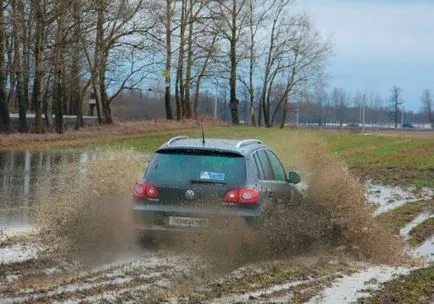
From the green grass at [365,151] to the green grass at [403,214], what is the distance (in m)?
2.51

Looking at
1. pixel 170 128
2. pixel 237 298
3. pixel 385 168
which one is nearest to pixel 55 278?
pixel 237 298

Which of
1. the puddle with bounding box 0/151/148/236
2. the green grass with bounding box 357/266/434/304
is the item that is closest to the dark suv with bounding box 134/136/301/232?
the green grass with bounding box 357/266/434/304

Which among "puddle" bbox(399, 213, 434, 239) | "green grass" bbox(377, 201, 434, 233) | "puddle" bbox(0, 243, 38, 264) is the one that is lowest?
"puddle" bbox(399, 213, 434, 239)

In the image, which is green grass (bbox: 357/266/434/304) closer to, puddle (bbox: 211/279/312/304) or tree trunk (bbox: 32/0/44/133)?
puddle (bbox: 211/279/312/304)

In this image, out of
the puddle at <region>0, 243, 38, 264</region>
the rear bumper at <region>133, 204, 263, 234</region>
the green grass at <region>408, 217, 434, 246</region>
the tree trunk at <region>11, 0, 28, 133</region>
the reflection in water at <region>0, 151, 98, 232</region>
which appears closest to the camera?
the puddle at <region>0, 243, 38, 264</region>

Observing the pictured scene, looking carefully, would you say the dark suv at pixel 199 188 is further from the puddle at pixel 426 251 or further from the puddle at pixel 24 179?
the puddle at pixel 24 179

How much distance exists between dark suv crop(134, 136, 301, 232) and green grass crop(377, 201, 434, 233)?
13.9 feet

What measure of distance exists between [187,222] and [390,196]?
10.2 m

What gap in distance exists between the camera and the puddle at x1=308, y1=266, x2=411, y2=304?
7.14m

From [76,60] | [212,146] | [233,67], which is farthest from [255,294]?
[233,67]

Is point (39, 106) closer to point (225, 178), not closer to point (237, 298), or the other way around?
point (225, 178)

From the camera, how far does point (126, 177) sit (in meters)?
11.5

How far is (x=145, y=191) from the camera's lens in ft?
31.0

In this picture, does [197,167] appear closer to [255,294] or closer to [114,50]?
[255,294]
